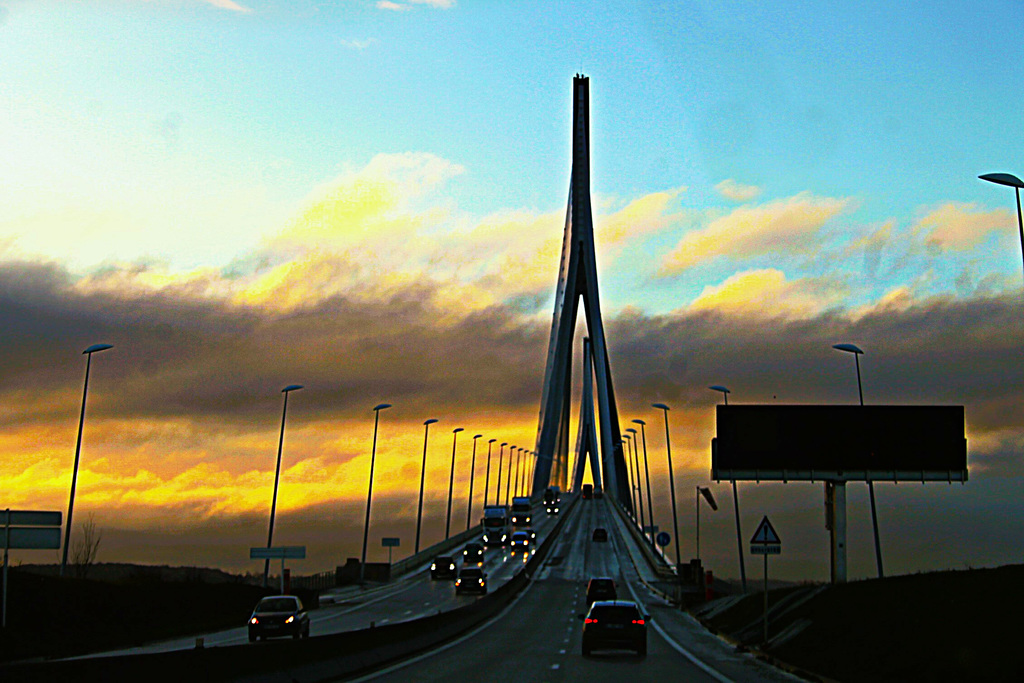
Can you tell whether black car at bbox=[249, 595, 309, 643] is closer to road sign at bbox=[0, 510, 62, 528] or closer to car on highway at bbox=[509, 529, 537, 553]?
road sign at bbox=[0, 510, 62, 528]

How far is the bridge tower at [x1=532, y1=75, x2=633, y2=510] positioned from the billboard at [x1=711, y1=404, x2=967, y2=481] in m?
93.9

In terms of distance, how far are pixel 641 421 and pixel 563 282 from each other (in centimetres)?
6284

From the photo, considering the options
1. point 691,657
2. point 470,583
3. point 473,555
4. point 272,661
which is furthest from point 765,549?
point 473,555

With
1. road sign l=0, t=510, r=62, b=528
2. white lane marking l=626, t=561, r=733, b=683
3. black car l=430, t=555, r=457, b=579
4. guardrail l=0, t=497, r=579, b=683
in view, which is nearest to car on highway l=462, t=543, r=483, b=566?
black car l=430, t=555, r=457, b=579

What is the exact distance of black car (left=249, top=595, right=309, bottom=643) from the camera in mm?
37094

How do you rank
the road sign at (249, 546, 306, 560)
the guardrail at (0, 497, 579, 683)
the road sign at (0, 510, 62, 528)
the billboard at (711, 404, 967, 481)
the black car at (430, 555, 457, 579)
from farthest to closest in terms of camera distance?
the black car at (430, 555, 457, 579)
the road sign at (249, 546, 306, 560)
the billboard at (711, 404, 967, 481)
the road sign at (0, 510, 62, 528)
the guardrail at (0, 497, 579, 683)

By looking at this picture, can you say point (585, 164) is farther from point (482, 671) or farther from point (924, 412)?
point (482, 671)

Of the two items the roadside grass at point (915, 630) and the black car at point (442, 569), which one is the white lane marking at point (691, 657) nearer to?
the roadside grass at point (915, 630)

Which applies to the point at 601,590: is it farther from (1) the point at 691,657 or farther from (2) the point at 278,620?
(1) the point at 691,657

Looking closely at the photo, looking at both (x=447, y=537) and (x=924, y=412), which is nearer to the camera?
(x=924, y=412)

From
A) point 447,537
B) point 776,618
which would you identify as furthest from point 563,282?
point 776,618

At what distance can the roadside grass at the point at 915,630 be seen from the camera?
2106cm

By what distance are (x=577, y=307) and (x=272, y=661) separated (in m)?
149

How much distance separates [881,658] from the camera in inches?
955
